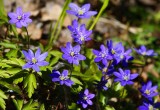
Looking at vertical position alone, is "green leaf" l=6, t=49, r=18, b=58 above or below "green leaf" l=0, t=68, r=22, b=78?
above

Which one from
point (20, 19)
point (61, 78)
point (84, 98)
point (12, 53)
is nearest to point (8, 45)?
point (12, 53)

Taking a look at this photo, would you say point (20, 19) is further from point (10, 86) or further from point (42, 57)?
point (10, 86)

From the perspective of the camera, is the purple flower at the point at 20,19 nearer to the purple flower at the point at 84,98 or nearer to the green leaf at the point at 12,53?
the green leaf at the point at 12,53

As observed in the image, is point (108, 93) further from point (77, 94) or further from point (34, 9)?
point (34, 9)

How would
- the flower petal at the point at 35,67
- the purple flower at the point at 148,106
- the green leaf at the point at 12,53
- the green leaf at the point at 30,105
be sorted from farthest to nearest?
the purple flower at the point at 148,106
the green leaf at the point at 12,53
the green leaf at the point at 30,105
the flower petal at the point at 35,67

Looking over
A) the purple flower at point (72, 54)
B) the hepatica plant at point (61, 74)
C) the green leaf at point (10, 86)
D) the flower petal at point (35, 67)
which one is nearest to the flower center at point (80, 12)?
the hepatica plant at point (61, 74)

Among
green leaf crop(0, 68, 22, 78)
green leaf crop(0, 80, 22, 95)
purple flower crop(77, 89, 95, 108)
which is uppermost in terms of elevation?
green leaf crop(0, 68, 22, 78)

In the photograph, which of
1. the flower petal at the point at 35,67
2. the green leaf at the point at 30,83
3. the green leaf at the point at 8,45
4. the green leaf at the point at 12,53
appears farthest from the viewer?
the green leaf at the point at 8,45

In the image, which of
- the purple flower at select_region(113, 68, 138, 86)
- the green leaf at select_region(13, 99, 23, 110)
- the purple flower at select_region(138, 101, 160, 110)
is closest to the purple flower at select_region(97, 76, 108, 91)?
the purple flower at select_region(113, 68, 138, 86)

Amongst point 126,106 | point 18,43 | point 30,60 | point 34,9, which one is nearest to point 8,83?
point 30,60

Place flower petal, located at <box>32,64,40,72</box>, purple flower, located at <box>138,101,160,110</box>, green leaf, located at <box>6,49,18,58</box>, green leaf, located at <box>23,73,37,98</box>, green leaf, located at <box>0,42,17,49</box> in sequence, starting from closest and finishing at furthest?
flower petal, located at <box>32,64,40,72</box> → green leaf, located at <box>23,73,37,98</box> → green leaf, located at <box>6,49,18,58</box> → green leaf, located at <box>0,42,17,49</box> → purple flower, located at <box>138,101,160,110</box>

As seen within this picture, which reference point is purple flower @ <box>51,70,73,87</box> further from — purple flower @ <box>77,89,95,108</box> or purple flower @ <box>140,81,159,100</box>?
purple flower @ <box>140,81,159,100</box>
